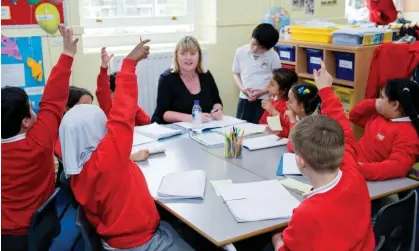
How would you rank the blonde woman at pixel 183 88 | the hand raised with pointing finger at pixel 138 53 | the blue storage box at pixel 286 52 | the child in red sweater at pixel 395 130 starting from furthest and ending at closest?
1. the blue storage box at pixel 286 52
2. the blonde woman at pixel 183 88
3. the child in red sweater at pixel 395 130
4. the hand raised with pointing finger at pixel 138 53

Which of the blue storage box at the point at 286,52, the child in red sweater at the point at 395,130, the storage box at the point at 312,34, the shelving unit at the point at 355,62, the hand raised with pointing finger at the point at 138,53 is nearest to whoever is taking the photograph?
the hand raised with pointing finger at the point at 138,53

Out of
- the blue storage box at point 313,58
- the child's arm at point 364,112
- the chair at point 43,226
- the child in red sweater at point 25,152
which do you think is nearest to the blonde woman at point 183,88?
the child's arm at point 364,112

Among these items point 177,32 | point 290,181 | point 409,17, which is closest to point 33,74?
point 177,32

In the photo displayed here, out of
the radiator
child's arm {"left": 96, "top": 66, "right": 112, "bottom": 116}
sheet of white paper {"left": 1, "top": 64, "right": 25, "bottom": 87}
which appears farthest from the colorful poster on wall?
child's arm {"left": 96, "top": 66, "right": 112, "bottom": 116}

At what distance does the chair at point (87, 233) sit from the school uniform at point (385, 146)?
1239 millimetres

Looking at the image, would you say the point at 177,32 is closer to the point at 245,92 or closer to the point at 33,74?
the point at 245,92

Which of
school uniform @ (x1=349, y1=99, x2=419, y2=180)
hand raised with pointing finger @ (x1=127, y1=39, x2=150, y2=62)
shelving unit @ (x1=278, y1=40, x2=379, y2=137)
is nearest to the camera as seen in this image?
hand raised with pointing finger @ (x1=127, y1=39, x2=150, y2=62)

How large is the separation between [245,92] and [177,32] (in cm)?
115

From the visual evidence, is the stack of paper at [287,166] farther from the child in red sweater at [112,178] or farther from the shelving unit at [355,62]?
the shelving unit at [355,62]

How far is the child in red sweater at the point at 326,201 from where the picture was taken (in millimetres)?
1602

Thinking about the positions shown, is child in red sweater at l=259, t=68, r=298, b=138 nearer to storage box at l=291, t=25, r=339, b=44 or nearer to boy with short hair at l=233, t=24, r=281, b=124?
boy with short hair at l=233, t=24, r=281, b=124

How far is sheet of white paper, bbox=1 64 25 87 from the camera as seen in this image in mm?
3783

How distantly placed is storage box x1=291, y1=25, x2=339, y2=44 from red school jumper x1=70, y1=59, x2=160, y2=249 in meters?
2.66

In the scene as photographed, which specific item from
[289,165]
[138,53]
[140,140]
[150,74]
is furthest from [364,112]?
[150,74]
